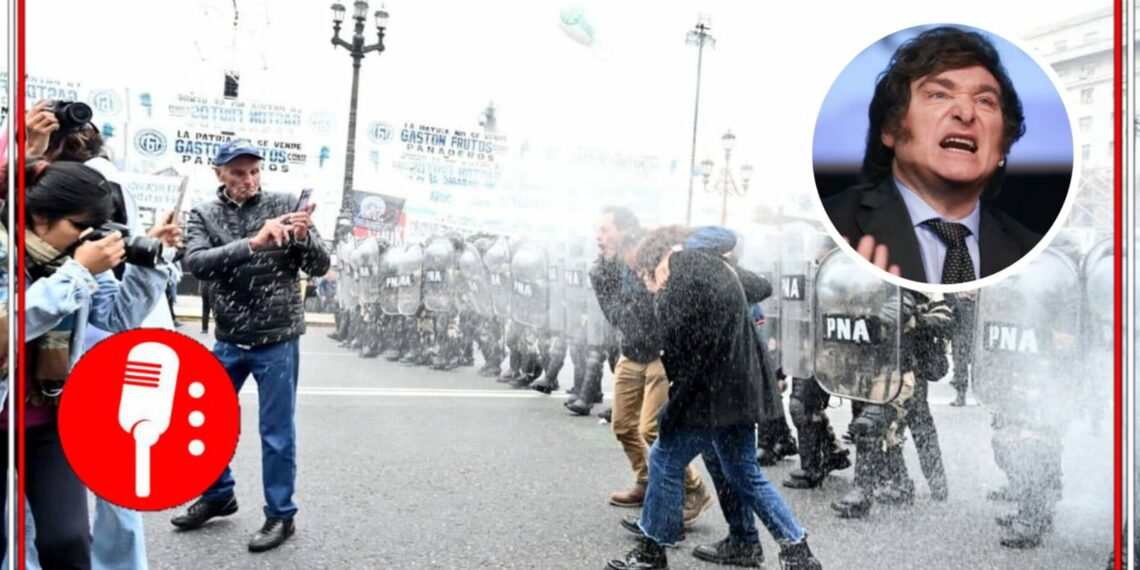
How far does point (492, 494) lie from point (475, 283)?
0.44 metres

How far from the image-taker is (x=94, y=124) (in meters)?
1.67

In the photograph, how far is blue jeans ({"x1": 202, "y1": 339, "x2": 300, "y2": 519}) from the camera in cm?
175

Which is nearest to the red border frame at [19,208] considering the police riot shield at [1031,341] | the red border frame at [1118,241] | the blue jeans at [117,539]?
the blue jeans at [117,539]

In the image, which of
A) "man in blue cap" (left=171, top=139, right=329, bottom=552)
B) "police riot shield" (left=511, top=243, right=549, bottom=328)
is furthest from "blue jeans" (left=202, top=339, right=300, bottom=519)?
"police riot shield" (left=511, top=243, right=549, bottom=328)

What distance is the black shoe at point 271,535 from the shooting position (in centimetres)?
177

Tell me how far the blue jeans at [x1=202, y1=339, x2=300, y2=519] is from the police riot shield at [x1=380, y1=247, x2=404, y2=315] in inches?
7.8

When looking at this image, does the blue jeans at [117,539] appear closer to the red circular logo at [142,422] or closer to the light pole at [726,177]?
the red circular logo at [142,422]

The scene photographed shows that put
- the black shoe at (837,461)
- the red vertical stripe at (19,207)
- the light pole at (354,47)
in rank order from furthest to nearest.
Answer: the black shoe at (837,461), the light pole at (354,47), the red vertical stripe at (19,207)

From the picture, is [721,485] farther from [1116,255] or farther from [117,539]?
[117,539]

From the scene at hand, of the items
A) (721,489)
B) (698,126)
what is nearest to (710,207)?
(698,126)

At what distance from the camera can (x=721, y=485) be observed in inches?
78.4

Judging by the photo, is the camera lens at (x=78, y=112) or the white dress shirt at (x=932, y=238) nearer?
the camera lens at (x=78, y=112)

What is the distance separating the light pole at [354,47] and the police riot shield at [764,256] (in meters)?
0.80

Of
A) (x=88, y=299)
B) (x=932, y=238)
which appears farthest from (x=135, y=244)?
(x=932, y=238)
